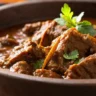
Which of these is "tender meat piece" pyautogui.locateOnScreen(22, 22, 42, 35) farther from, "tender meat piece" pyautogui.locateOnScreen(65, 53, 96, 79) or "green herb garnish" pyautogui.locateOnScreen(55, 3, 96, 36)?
"tender meat piece" pyautogui.locateOnScreen(65, 53, 96, 79)

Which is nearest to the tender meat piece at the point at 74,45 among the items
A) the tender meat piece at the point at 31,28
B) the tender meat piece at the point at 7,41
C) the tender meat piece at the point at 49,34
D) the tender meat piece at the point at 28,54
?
the tender meat piece at the point at 28,54

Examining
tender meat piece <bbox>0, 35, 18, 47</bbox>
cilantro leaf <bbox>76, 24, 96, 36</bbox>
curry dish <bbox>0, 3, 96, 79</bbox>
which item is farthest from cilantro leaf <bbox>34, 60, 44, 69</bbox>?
tender meat piece <bbox>0, 35, 18, 47</bbox>

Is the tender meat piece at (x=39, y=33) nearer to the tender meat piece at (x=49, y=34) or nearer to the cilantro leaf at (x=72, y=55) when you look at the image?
the tender meat piece at (x=49, y=34)

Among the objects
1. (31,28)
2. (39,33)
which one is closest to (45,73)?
(39,33)

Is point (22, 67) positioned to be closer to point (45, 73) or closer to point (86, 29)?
point (45, 73)

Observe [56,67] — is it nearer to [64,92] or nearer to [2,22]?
[64,92]

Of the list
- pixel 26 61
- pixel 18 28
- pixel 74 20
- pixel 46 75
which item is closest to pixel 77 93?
pixel 46 75
